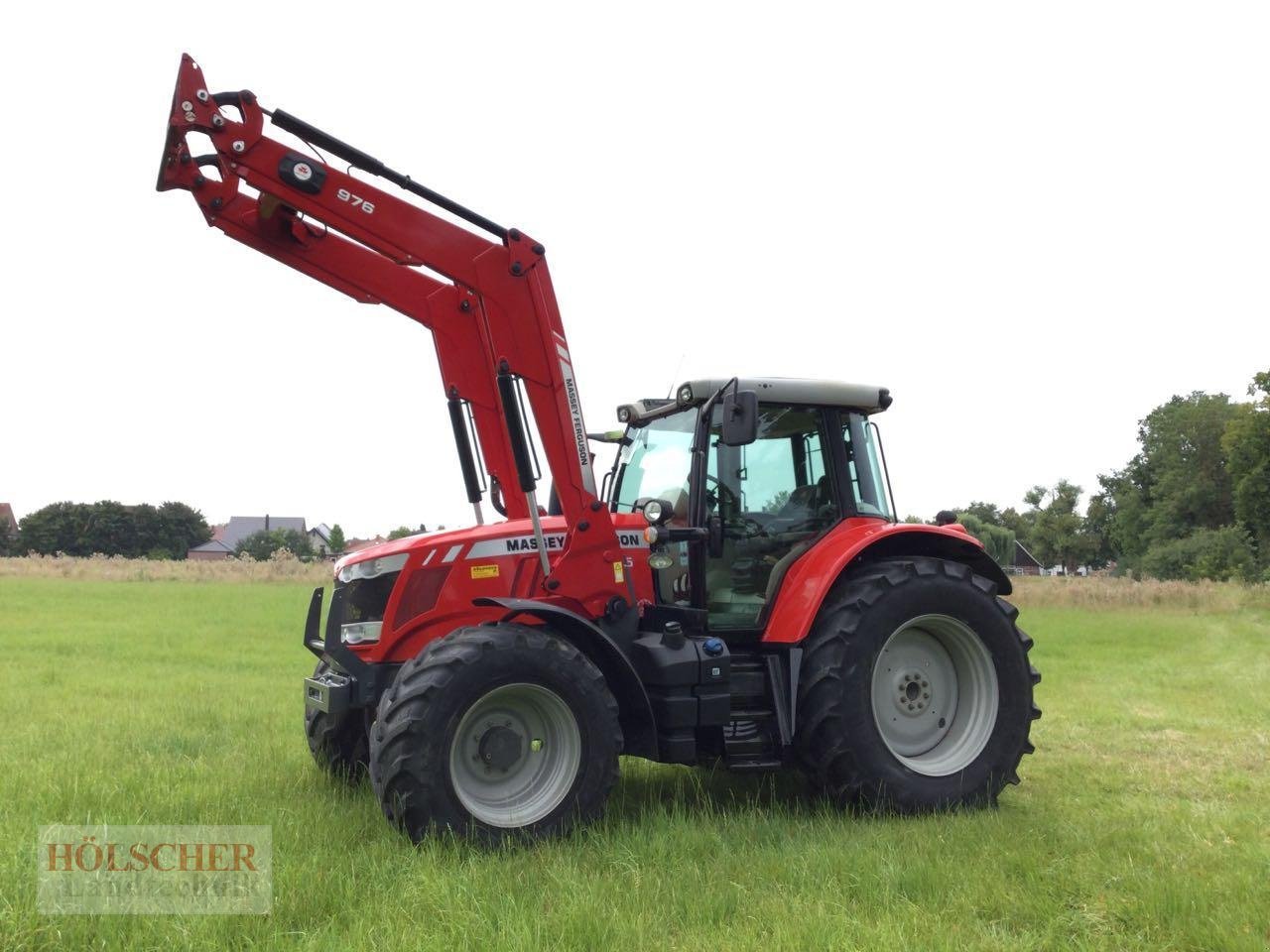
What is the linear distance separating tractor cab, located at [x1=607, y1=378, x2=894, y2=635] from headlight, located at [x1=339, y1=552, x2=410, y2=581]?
136 cm

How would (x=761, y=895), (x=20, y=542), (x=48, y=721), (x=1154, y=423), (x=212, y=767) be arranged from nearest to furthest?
(x=761, y=895) → (x=212, y=767) → (x=48, y=721) → (x=1154, y=423) → (x=20, y=542)

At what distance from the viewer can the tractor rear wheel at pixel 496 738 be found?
Result: 15.1 ft

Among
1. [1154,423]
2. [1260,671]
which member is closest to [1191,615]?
[1260,671]

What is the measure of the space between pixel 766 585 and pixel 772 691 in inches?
26.4

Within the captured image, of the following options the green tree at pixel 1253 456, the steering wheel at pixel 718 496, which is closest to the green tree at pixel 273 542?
the green tree at pixel 1253 456

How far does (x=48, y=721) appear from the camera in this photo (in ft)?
26.7

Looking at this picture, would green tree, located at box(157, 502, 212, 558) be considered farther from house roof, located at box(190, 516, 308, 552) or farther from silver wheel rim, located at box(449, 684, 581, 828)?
silver wheel rim, located at box(449, 684, 581, 828)

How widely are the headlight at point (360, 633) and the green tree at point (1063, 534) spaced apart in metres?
83.7

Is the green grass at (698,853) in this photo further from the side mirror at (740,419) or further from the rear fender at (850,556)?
the side mirror at (740,419)

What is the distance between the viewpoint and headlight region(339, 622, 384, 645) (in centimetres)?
550

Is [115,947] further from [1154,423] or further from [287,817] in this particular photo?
A: [1154,423]

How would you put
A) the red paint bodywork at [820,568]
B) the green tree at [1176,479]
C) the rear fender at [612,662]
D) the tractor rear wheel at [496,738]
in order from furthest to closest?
the green tree at [1176,479]
the red paint bodywork at [820,568]
the rear fender at [612,662]
the tractor rear wheel at [496,738]

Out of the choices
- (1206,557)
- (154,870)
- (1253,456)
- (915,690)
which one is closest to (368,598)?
(154,870)

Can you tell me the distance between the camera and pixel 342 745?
622 cm
